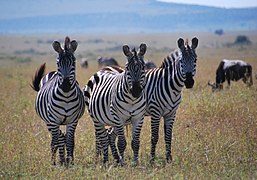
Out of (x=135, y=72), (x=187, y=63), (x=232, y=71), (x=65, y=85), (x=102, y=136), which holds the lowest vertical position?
(x=102, y=136)

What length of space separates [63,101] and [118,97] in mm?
830

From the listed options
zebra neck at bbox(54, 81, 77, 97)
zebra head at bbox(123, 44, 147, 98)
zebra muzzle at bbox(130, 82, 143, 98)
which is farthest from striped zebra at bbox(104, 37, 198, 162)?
zebra neck at bbox(54, 81, 77, 97)

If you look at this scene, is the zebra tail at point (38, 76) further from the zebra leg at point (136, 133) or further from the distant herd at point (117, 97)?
the zebra leg at point (136, 133)

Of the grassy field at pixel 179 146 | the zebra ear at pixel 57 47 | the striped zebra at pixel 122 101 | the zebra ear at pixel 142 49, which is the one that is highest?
the zebra ear at pixel 57 47

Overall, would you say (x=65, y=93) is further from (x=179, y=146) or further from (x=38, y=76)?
(x=179, y=146)

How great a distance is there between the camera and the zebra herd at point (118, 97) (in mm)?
7465

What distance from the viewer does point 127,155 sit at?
866cm

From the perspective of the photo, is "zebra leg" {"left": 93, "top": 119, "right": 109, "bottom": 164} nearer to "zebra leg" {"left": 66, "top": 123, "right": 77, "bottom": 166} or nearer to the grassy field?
the grassy field

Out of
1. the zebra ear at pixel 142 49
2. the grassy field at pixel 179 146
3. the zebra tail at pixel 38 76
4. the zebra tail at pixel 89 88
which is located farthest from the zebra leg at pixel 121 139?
the zebra tail at pixel 38 76

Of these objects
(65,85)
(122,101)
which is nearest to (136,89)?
(122,101)

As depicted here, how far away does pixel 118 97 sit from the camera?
7570 mm

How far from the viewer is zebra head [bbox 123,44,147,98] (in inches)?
284

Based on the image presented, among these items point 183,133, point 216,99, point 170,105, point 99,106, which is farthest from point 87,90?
point 216,99

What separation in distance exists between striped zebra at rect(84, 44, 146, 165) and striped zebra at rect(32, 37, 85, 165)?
0.33 metres
